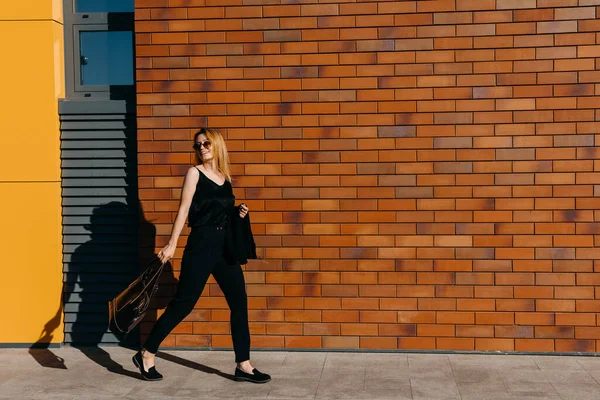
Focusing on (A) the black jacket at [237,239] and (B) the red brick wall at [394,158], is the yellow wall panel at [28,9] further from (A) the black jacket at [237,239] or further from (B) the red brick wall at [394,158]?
(A) the black jacket at [237,239]

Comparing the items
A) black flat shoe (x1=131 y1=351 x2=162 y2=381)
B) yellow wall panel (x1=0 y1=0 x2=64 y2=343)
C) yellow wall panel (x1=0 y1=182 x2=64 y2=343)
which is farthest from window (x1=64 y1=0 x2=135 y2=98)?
black flat shoe (x1=131 y1=351 x2=162 y2=381)

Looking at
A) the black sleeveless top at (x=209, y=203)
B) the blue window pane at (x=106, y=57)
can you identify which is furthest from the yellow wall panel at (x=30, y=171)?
the black sleeveless top at (x=209, y=203)

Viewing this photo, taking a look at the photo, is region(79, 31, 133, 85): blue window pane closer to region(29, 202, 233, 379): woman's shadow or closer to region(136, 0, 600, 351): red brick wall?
region(136, 0, 600, 351): red brick wall

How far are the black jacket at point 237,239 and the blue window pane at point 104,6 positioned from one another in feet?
7.54

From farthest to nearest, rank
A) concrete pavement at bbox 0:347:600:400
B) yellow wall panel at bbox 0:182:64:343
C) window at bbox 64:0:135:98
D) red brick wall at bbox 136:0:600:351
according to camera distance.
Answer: window at bbox 64:0:135:98
yellow wall panel at bbox 0:182:64:343
red brick wall at bbox 136:0:600:351
concrete pavement at bbox 0:347:600:400

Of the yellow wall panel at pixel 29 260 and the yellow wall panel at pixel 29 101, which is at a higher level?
the yellow wall panel at pixel 29 101

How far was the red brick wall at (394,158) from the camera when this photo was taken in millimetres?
6867

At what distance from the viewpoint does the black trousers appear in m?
6.17

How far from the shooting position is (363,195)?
7.03 meters

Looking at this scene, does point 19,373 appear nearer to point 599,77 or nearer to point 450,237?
point 450,237

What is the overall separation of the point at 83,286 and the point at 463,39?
12.0 feet

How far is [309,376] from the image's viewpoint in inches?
252

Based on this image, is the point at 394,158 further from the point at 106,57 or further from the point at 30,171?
the point at 30,171

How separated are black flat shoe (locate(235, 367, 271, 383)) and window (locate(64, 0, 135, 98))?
8.70 feet
